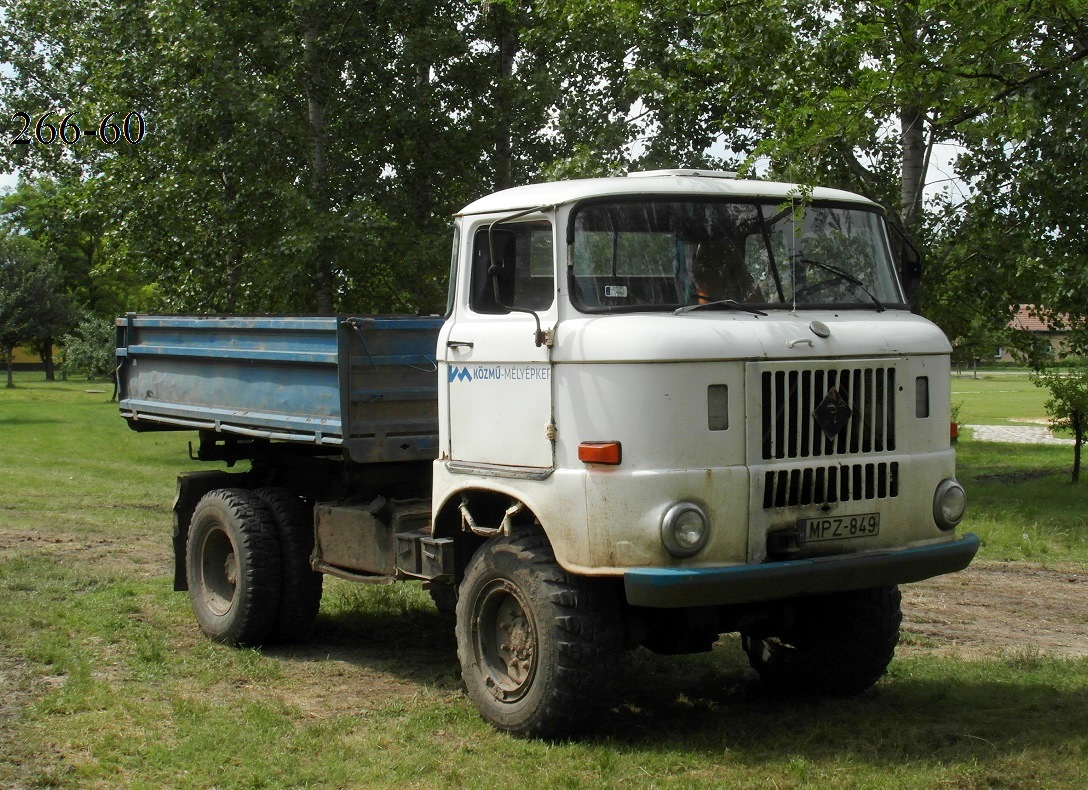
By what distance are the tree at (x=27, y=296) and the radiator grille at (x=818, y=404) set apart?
49.1 m

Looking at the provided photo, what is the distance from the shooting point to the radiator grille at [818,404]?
20.0ft

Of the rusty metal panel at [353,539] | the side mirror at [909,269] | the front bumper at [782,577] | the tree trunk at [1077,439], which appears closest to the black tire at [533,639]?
the front bumper at [782,577]

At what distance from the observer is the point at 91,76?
22672 mm

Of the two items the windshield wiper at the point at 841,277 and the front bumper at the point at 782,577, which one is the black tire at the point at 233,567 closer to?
the front bumper at the point at 782,577

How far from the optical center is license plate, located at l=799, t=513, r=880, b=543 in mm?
6184

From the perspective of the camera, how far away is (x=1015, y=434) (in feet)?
103

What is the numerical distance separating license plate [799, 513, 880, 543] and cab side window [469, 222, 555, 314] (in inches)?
63.8

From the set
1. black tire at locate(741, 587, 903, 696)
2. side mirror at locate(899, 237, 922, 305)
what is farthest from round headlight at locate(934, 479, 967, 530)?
side mirror at locate(899, 237, 922, 305)

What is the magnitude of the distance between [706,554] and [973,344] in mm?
14654

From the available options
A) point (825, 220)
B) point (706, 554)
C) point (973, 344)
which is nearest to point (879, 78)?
point (825, 220)

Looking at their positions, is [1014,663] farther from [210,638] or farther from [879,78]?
[210,638]

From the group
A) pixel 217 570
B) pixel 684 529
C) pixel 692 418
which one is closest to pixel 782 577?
pixel 684 529

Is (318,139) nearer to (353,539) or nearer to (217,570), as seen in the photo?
(217,570)

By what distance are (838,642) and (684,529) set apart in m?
1.80
